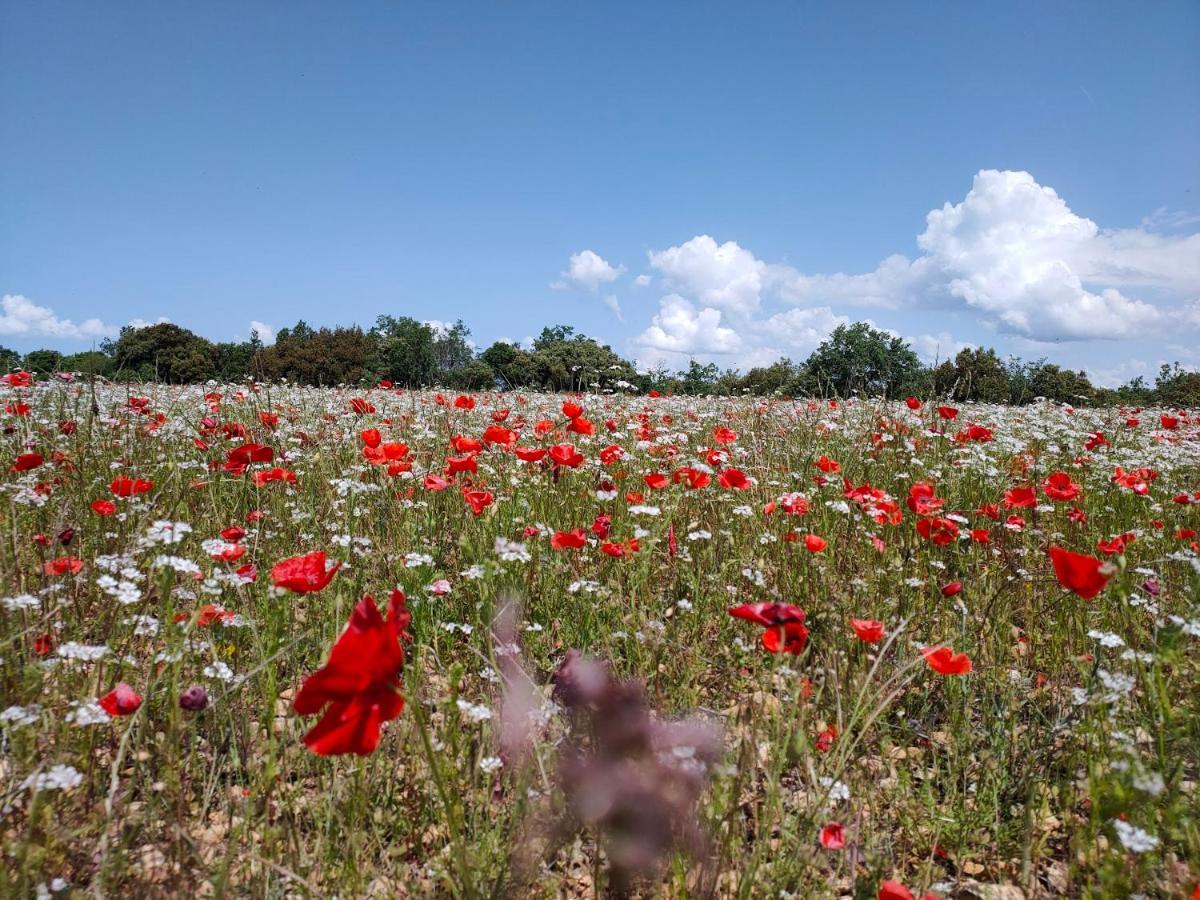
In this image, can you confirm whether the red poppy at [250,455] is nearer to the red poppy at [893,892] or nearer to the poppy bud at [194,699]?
the poppy bud at [194,699]

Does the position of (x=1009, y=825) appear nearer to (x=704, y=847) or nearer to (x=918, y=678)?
(x=918, y=678)

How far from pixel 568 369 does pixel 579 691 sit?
181 ft

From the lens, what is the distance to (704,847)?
5.41 feet

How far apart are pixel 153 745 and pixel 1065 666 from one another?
377cm

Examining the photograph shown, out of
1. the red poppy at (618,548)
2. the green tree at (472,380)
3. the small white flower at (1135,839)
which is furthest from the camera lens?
the green tree at (472,380)

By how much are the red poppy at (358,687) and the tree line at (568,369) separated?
324 centimetres

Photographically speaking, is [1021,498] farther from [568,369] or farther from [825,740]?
[568,369]

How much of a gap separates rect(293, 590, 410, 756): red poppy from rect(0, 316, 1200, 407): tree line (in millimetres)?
3240

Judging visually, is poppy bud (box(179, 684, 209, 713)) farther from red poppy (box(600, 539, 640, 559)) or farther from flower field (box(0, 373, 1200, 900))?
red poppy (box(600, 539, 640, 559))

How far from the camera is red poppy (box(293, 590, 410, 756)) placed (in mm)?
918

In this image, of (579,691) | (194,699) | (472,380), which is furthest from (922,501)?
(472,380)

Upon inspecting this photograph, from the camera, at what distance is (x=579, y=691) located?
48.0 inches

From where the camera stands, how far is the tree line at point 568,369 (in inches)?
369

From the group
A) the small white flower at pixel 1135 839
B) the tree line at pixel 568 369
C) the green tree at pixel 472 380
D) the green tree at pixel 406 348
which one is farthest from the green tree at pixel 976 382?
the green tree at pixel 406 348
